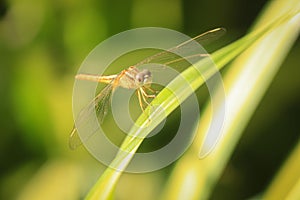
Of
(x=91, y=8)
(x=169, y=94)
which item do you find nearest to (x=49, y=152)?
(x=91, y=8)

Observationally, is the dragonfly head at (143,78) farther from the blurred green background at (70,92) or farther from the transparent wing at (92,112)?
the blurred green background at (70,92)

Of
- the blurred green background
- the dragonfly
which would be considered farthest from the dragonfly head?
the blurred green background

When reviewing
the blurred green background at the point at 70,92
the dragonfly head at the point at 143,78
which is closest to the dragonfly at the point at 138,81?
the dragonfly head at the point at 143,78

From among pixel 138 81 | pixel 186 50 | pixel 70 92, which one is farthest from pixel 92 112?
pixel 70 92

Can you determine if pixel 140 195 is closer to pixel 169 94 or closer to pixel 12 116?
pixel 12 116

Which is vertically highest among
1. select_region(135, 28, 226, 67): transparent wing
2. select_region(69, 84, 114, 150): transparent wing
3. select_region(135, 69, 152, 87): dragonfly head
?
select_region(135, 28, 226, 67): transparent wing

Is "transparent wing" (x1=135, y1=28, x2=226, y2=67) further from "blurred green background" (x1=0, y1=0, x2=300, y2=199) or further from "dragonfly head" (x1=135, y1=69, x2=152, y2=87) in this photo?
"blurred green background" (x1=0, y1=0, x2=300, y2=199)

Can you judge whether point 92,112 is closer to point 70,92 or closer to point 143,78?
point 143,78
